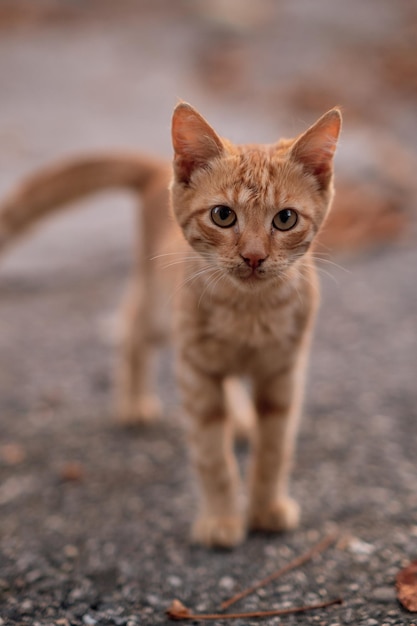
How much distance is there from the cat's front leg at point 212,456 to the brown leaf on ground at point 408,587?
60cm

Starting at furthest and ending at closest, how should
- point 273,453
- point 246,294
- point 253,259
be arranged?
1. point 273,453
2. point 246,294
3. point 253,259

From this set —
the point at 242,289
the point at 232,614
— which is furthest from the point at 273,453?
the point at 242,289

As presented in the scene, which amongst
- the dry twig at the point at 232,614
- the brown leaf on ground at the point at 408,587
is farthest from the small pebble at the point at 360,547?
the dry twig at the point at 232,614

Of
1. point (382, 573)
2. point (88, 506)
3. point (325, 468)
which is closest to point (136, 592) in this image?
point (88, 506)

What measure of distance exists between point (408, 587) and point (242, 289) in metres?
1.05

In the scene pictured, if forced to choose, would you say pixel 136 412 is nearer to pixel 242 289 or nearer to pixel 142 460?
pixel 142 460

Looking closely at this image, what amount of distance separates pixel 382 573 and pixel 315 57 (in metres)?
9.58

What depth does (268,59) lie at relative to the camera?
1031 centimetres

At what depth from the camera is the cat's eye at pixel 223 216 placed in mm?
1964

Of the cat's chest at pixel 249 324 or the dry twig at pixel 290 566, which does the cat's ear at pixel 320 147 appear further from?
the dry twig at pixel 290 566

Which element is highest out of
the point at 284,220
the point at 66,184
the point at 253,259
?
the point at 66,184

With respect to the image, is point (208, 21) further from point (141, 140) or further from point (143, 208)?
point (143, 208)

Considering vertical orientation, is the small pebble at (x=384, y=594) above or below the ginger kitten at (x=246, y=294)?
below

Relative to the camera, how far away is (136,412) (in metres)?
3.23
